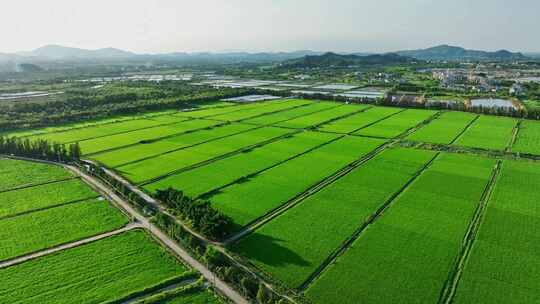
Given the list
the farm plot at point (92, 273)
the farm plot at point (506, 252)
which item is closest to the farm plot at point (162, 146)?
the farm plot at point (92, 273)

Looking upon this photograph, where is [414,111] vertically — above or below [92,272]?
above

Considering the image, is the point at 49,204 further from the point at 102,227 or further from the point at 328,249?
the point at 328,249

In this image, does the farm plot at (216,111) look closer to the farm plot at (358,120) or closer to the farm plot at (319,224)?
the farm plot at (358,120)

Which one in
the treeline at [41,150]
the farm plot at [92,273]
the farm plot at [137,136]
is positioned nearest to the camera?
the farm plot at [92,273]

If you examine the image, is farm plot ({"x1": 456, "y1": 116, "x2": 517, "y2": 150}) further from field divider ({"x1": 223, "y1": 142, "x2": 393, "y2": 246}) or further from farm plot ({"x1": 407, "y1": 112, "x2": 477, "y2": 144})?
field divider ({"x1": 223, "y1": 142, "x2": 393, "y2": 246})

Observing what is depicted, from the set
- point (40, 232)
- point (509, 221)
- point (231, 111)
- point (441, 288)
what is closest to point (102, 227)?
point (40, 232)

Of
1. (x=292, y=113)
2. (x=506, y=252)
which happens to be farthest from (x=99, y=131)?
(x=506, y=252)
